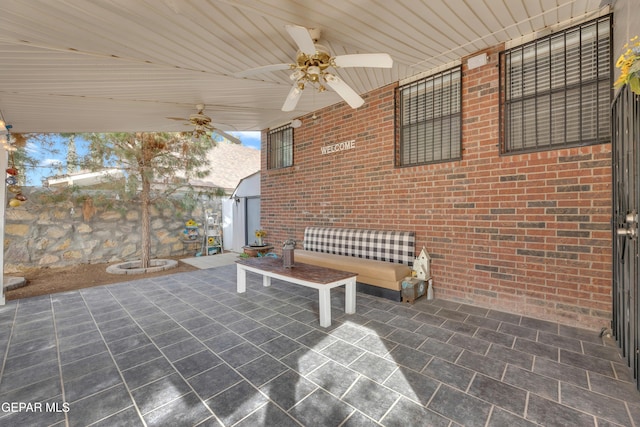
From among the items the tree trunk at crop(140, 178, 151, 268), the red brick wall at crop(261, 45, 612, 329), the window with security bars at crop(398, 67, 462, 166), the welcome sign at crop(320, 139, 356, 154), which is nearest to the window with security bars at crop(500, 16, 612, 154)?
the red brick wall at crop(261, 45, 612, 329)

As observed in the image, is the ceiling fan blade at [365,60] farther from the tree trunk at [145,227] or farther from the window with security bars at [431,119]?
the tree trunk at [145,227]

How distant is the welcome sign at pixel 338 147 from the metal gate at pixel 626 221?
319 centimetres

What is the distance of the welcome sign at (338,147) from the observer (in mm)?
4762

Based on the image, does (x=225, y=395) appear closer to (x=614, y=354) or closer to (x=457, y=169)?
(x=614, y=354)

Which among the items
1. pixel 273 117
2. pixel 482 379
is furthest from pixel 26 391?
pixel 273 117

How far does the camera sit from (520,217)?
3064mm

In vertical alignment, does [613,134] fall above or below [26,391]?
above

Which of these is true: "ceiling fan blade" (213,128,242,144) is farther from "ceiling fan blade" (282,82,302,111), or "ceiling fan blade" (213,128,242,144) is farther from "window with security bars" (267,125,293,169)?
"ceiling fan blade" (282,82,302,111)

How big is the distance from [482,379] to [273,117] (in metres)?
5.41

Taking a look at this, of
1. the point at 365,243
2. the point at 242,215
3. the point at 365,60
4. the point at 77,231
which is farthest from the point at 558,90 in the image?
the point at 77,231

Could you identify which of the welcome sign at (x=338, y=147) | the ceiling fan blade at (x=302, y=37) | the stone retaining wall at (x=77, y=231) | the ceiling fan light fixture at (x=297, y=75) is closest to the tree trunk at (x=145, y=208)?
the stone retaining wall at (x=77, y=231)

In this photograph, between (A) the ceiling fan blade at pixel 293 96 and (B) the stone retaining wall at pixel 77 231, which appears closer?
(A) the ceiling fan blade at pixel 293 96

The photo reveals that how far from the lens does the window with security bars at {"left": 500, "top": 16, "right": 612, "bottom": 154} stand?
8.71 ft

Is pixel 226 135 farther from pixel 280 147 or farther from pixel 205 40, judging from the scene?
pixel 205 40
